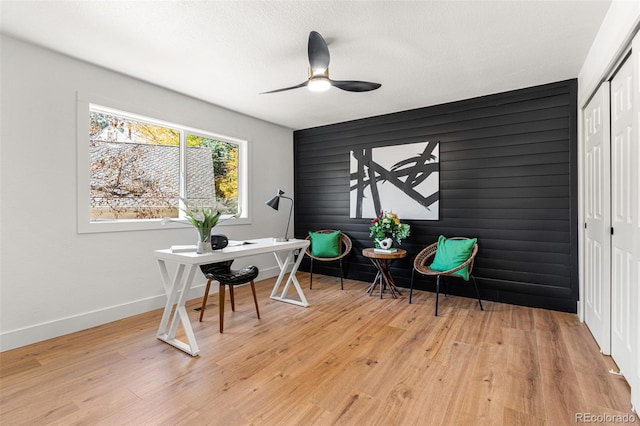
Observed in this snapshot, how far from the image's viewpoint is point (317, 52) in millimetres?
2160

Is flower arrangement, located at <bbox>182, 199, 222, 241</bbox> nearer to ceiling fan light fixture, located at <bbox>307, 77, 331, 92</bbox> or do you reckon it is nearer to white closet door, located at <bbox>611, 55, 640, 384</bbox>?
ceiling fan light fixture, located at <bbox>307, 77, 331, 92</bbox>

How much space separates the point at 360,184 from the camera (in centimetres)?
466

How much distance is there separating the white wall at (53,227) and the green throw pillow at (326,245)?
2048 mm

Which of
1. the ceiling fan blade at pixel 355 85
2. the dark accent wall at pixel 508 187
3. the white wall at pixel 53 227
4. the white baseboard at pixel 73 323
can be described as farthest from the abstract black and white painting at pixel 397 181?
the white baseboard at pixel 73 323

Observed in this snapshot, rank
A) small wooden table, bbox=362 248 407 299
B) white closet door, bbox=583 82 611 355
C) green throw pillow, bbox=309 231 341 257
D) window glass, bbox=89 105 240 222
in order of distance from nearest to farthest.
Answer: white closet door, bbox=583 82 611 355
window glass, bbox=89 105 240 222
small wooden table, bbox=362 248 407 299
green throw pillow, bbox=309 231 341 257

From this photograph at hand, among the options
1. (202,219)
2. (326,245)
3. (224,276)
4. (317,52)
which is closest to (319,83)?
(317,52)

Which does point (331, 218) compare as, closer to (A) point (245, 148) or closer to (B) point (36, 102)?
(A) point (245, 148)

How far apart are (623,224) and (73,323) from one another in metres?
4.36

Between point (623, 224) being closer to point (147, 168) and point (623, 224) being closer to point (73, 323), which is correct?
point (147, 168)

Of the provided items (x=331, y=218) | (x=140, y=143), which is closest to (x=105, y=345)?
(x=140, y=143)

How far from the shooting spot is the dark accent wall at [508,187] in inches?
128

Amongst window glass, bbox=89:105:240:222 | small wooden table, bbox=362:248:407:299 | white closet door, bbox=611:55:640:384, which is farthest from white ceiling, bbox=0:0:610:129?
small wooden table, bbox=362:248:407:299

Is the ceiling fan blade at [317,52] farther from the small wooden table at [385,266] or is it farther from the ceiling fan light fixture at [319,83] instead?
the small wooden table at [385,266]

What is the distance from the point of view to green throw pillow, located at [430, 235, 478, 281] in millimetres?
3426
